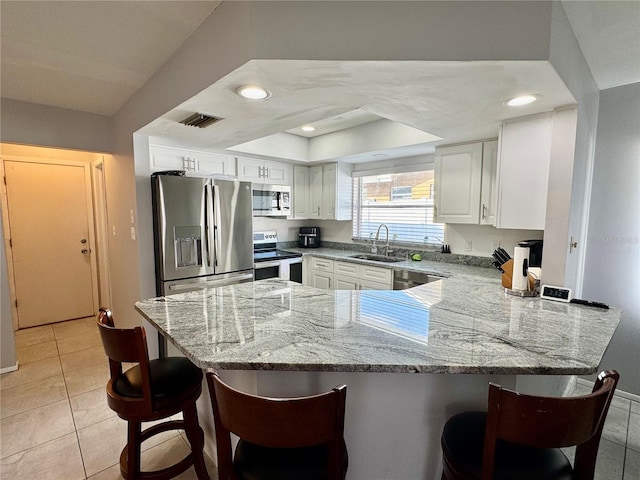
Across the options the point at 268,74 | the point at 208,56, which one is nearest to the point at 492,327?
the point at 268,74

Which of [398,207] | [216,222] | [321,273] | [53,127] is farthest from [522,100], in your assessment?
[53,127]

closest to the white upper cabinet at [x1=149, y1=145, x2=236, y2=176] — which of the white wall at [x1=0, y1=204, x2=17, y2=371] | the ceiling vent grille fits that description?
the ceiling vent grille

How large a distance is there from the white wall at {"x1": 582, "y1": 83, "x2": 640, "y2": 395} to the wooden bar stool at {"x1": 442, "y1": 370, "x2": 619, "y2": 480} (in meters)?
1.99

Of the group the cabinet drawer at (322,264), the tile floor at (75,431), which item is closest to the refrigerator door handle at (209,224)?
the tile floor at (75,431)

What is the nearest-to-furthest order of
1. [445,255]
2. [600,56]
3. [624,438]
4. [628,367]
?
[600,56] → [624,438] → [628,367] → [445,255]

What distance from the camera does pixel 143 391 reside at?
4.30ft

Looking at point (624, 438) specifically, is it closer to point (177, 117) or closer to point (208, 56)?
point (208, 56)

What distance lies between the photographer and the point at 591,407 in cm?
84

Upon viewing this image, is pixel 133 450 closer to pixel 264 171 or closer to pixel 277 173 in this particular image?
pixel 264 171

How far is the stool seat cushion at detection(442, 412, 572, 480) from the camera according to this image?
949 millimetres

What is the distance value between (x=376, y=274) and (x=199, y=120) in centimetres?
228

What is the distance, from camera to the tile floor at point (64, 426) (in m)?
1.77

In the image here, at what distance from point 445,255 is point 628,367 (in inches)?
65.5

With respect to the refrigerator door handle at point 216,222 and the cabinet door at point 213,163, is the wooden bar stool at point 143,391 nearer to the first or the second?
the refrigerator door handle at point 216,222
